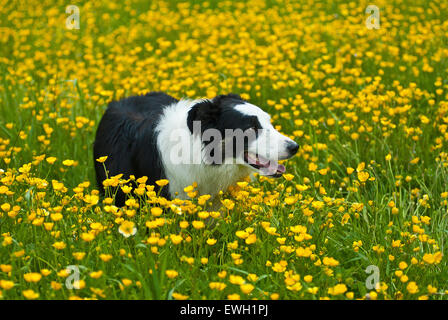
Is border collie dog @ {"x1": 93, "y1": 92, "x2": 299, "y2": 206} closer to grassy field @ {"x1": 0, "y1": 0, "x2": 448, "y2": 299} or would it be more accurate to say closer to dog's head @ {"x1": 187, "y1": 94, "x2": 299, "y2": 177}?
dog's head @ {"x1": 187, "y1": 94, "x2": 299, "y2": 177}

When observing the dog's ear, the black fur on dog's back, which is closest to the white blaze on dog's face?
the dog's ear

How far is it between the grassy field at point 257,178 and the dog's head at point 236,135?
21 cm

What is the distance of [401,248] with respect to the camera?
8.09ft

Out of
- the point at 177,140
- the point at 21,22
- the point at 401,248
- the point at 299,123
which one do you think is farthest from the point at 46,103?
the point at 21,22

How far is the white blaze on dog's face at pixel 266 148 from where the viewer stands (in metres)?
2.92

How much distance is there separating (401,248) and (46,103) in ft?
10.6

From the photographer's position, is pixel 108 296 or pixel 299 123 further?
pixel 299 123

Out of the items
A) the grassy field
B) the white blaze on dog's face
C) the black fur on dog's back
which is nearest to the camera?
the grassy field

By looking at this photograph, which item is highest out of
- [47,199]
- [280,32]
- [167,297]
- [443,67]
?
[280,32]

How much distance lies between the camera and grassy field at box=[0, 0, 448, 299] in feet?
7.30

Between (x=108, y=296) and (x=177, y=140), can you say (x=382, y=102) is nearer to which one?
(x=177, y=140)

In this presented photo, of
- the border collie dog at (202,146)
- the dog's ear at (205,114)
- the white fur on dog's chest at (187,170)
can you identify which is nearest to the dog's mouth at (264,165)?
the border collie dog at (202,146)

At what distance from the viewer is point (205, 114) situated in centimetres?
297
